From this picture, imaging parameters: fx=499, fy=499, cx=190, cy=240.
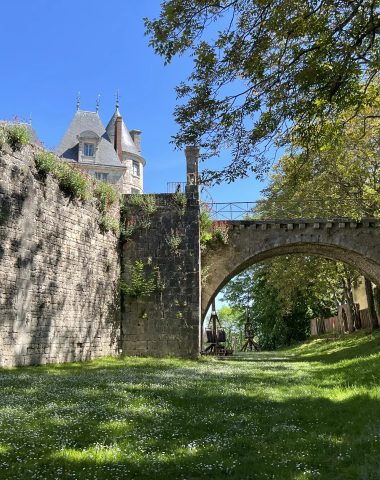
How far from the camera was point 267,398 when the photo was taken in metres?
7.68

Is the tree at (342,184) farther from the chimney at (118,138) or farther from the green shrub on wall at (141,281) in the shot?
the chimney at (118,138)

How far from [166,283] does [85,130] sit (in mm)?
23914

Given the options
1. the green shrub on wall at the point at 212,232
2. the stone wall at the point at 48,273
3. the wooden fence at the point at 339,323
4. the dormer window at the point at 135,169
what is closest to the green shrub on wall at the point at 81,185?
the stone wall at the point at 48,273

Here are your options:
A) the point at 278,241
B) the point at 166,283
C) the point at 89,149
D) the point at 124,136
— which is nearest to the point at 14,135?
the point at 166,283

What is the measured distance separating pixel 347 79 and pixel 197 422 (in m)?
4.88

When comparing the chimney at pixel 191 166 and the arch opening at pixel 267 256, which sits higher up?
the chimney at pixel 191 166

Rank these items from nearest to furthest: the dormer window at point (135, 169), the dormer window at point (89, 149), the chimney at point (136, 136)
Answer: the dormer window at point (89, 149)
the dormer window at point (135, 169)
the chimney at point (136, 136)

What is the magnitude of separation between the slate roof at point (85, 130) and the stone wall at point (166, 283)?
21041mm

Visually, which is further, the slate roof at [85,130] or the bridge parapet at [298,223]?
the slate roof at [85,130]

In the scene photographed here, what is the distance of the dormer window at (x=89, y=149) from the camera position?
37.2 meters

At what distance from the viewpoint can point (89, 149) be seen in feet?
123

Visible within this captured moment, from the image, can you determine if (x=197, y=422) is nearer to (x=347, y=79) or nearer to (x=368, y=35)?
(x=347, y=79)

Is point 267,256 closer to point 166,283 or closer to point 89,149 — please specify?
point 166,283

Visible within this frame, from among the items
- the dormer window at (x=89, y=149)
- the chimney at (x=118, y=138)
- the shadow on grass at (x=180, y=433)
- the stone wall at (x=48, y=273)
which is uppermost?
the chimney at (x=118, y=138)
